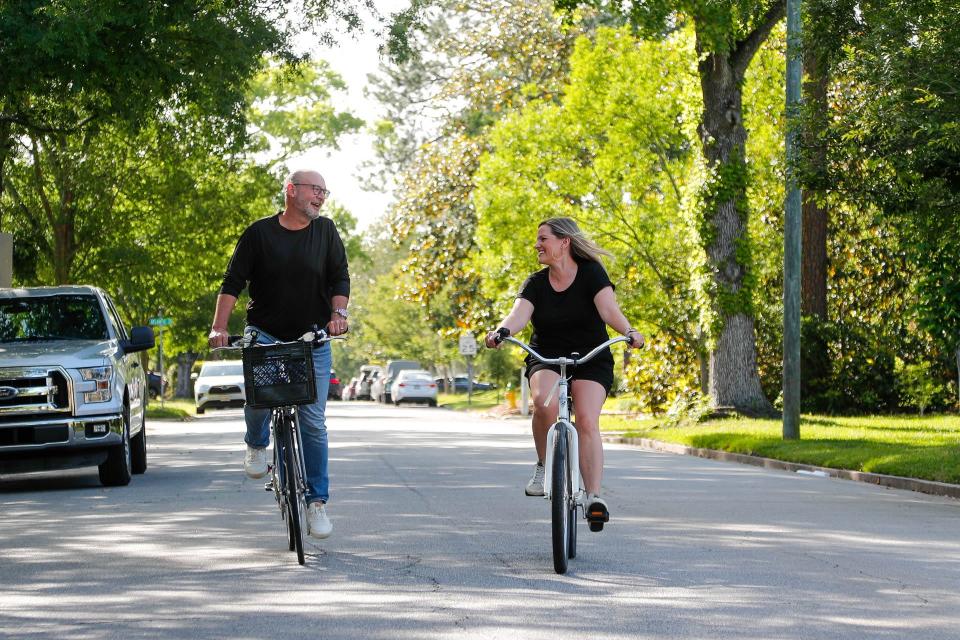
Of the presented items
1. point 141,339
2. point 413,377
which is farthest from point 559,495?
point 413,377

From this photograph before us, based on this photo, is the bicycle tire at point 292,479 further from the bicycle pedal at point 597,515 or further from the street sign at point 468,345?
the street sign at point 468,345

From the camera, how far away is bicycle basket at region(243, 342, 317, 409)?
8.38 metres

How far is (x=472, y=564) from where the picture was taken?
8.67 meters

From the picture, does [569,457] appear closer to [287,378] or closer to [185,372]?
[287,378]

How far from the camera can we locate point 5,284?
22625 mm

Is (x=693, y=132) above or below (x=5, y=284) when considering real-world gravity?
above

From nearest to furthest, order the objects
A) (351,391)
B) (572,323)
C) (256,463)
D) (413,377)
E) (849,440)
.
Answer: (572,323)
(256,463)
(849,440)
(413,377)
(351,391)

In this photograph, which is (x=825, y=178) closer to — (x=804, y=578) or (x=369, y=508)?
(x=369, y=508)

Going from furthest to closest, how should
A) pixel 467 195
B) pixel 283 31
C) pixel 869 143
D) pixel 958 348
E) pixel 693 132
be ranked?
1. pixel 467 195
2. pixel 693 132
3. pixel 958 348
4. pixel 283 31
5. pixel 869 143

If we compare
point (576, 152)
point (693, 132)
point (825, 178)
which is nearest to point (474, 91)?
point (576, 152)

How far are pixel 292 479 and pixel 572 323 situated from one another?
1807 millimetres

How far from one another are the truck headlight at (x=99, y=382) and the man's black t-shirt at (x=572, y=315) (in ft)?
21.8

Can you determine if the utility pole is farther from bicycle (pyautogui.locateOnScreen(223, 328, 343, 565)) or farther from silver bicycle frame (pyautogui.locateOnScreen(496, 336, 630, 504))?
bicycle (pyautogui.locateOnScreen(223, 328, 343, 565))

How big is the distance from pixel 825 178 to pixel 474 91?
25647 millimetres
